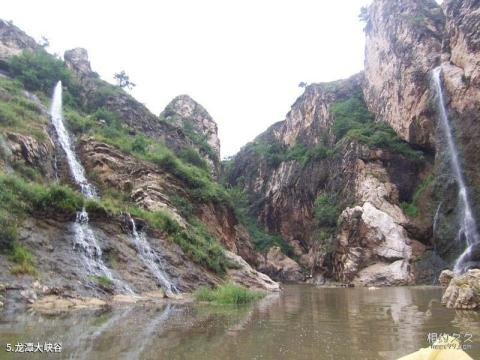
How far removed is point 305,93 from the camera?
2904 inches

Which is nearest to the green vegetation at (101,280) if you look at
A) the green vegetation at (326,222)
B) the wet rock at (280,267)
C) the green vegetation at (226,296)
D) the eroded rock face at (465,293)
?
the green vegetation at (226,296)

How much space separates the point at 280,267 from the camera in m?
54.2

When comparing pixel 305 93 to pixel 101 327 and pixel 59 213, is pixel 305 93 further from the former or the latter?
pixel 101 327

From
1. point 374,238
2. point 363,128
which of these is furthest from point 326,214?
point 363,128

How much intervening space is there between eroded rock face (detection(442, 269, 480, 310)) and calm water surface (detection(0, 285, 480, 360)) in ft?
1.96

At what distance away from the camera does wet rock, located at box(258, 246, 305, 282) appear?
52.4 metres

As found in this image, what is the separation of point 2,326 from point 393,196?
4100 centimetres

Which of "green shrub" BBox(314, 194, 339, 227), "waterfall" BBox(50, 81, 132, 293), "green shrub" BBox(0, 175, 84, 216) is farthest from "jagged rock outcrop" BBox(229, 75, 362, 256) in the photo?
"green shrub" BBox(0, 175, 84, 216)

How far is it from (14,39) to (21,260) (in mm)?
43310

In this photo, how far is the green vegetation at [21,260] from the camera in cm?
1397

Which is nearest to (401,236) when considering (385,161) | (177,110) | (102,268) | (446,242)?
(446,242)

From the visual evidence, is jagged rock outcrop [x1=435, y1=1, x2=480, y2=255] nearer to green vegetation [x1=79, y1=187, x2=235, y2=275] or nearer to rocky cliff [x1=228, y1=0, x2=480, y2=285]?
rocky cliff [x1=228, y1=0, x2=480, y2=285]

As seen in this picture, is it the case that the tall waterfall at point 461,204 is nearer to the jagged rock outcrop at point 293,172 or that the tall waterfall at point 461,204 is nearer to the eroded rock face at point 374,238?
the eroded rock face at point 374,238

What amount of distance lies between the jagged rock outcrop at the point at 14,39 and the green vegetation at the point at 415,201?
4477 cm
